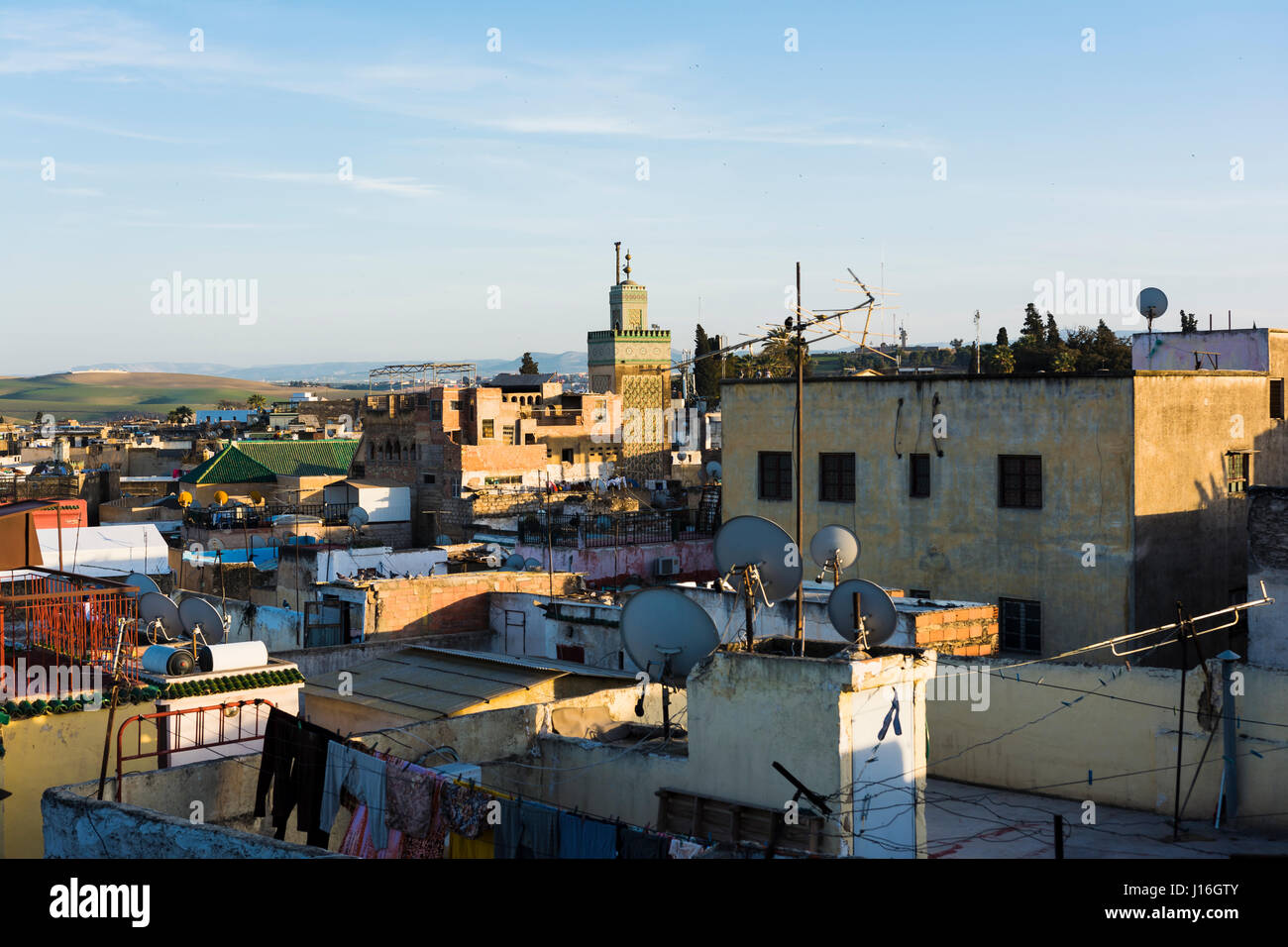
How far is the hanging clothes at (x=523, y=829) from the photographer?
1074 cm

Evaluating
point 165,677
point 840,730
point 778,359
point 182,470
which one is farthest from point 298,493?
point 840,730

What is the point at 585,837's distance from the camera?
10.6 metres

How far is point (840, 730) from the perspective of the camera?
10.6 metres

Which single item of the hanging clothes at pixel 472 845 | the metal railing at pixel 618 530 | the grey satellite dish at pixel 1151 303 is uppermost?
the grey satellite dish at pixel 1151 303

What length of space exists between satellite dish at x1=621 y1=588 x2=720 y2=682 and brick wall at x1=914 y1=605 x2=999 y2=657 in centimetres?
498

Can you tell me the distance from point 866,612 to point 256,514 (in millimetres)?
31298

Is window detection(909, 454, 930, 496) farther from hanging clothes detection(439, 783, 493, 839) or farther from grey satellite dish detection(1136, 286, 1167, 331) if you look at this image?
hanging clothes detection(439, 783, 493, 839)

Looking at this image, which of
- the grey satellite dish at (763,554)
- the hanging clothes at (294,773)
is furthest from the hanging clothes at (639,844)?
the grey satellite dish at (763,554)

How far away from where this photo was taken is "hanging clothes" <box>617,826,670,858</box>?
1000cm

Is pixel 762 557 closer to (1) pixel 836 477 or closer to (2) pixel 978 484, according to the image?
(2) pixel 978 484

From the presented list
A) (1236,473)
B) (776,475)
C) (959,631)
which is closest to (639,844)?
(959,631)

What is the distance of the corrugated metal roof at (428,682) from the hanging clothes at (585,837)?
4508mm

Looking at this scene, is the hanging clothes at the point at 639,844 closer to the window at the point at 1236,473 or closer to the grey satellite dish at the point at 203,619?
the grey satellite dish at the point at 203,619
